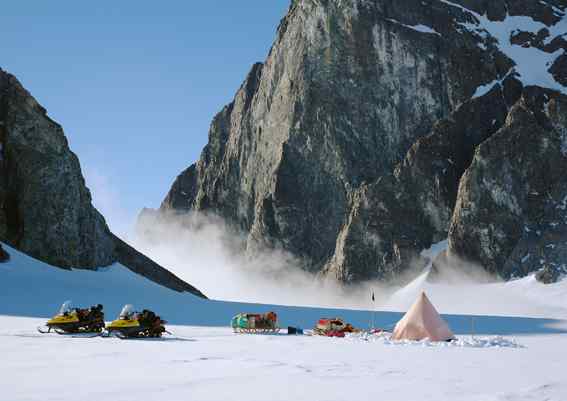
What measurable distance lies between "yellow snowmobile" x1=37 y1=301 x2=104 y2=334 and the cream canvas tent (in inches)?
459

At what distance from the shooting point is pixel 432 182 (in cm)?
11775

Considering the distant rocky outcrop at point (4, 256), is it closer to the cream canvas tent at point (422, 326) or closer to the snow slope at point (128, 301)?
the snow slope at point (128, 301)

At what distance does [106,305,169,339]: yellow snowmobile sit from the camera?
2331 cm

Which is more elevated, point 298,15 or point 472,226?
point 298,15

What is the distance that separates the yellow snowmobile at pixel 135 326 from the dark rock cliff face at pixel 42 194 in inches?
1409

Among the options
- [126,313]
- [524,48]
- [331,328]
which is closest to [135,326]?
[126,313]

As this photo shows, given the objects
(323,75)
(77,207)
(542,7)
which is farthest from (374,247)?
(77,207)

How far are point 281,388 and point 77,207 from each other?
184 ft

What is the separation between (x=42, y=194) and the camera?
60.6m

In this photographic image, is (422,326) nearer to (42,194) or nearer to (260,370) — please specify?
(260,370)

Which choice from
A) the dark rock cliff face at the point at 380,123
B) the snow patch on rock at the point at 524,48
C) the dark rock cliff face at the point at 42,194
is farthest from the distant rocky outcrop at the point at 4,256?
the snow patch on rock at the point at 524,48

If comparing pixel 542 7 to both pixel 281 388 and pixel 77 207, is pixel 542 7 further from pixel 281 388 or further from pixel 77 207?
pixel 281 388

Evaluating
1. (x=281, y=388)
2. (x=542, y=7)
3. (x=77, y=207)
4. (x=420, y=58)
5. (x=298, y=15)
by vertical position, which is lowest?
(x=281, y=388)

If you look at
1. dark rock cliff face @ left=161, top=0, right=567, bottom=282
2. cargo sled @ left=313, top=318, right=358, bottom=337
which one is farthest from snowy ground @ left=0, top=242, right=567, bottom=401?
dark rock cliff face @ left=161, top=0, right=567, bottom=282
